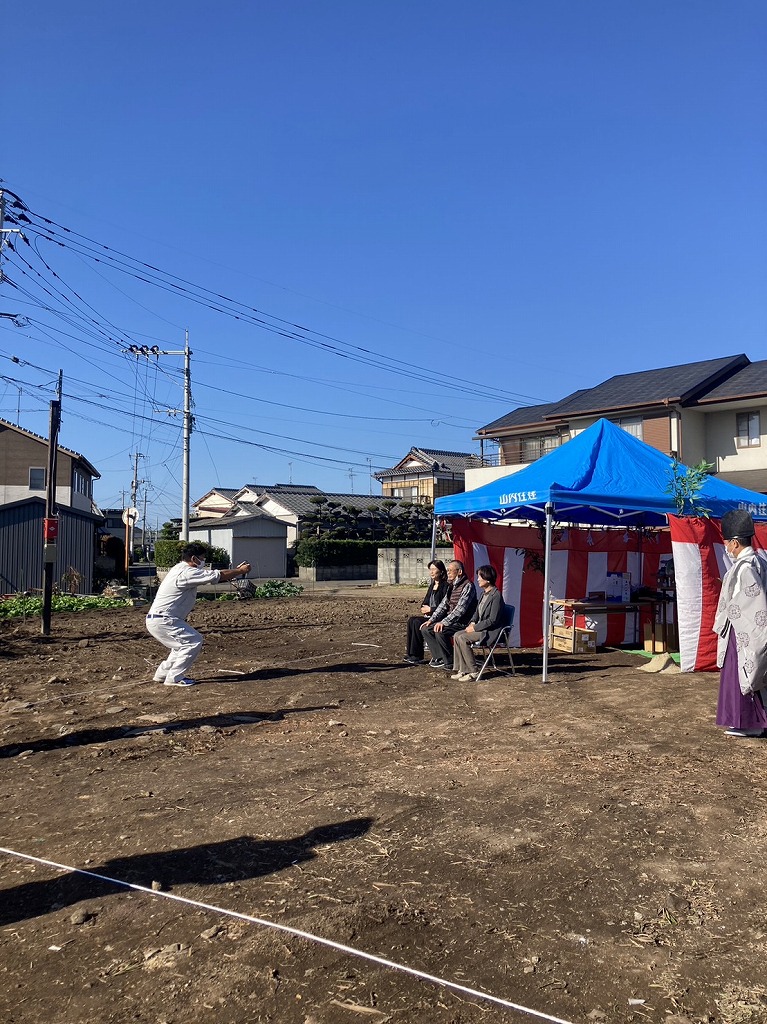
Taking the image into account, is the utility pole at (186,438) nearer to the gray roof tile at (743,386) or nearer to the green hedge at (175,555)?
the green hedge at (175,555)

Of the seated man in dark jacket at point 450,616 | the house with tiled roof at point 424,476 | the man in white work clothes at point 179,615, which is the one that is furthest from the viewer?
the house with tiled roof at point 424,476

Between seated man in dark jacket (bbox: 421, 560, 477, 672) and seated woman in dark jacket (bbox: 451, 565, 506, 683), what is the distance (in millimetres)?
291

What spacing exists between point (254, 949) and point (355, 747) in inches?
119

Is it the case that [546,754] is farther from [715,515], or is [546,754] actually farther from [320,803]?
[715,515]

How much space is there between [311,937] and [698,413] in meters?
26.5

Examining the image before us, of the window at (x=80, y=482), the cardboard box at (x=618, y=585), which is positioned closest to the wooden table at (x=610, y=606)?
the cardboard box at (x=618, y=585)

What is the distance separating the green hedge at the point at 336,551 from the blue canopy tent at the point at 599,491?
2520cm

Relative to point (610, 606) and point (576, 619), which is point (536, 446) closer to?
point (610, 606)

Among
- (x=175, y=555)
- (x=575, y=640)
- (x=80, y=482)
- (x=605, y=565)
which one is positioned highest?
(x=80, y=482)

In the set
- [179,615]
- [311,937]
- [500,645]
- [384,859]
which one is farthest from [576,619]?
[311,937]

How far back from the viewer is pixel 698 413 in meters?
26.7

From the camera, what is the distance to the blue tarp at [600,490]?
9.72m

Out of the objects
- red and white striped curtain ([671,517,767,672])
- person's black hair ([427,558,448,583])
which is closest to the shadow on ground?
person's black hair ([427,558,448,583])

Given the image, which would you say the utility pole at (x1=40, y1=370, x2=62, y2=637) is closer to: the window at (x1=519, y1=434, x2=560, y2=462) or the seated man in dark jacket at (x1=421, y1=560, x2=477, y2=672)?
the seated man in dark jacket at (x1=421, y1=560, x2=477, y2=672)
